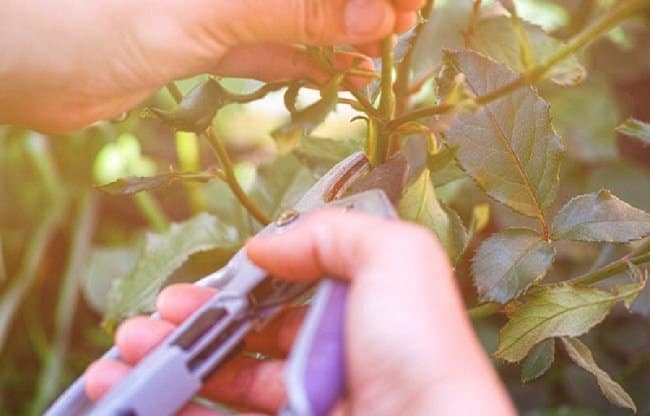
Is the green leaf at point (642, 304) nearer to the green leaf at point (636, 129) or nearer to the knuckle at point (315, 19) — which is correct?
the green leaf at point (636, 129)

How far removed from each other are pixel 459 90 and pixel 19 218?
1324 mm

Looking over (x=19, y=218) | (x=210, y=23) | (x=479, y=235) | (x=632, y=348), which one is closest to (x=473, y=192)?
(x=479, y=235)

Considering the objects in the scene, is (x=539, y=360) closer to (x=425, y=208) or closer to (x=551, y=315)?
(x=551, y=315)

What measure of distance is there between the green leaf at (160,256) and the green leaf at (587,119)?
0.59 meters

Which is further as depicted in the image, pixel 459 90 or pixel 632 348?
pixel 632 348

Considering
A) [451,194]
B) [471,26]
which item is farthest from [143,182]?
[451,194]

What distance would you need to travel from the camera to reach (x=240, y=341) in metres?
0.67

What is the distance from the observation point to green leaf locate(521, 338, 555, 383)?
0.80 metres

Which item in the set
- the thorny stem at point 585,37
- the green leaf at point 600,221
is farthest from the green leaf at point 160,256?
the thorny stem at point 585,37

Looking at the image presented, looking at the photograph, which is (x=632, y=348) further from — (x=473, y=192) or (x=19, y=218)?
(x=19, y=218)

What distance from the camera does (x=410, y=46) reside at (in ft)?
2.61

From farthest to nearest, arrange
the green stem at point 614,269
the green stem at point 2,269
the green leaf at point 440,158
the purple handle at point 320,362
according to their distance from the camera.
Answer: the green stem at point 2,269
the green stem at point 614,269
the green leaf at point 440,158
the purple handle at point 320,362

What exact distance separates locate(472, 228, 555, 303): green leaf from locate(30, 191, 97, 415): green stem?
915 mm

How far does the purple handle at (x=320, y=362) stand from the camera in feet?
1.86
